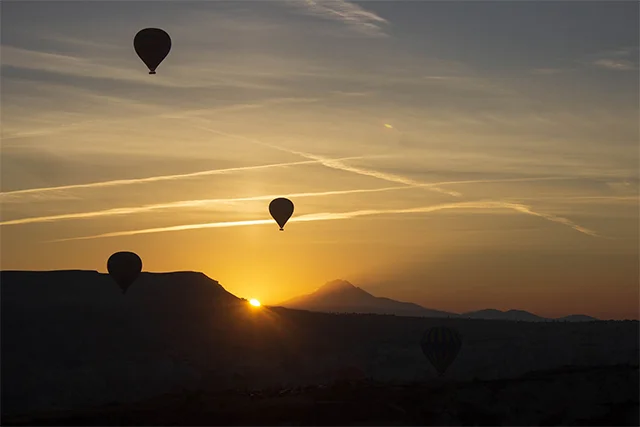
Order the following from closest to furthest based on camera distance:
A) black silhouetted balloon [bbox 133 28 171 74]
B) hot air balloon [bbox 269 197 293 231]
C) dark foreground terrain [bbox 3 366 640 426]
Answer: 1. dark foreground terrain [bbox 3 366 640 426]
2. black silhouetted balloon [bbox 133 28 171 74]
3. hot air balloon [bbox 269 197 293 231]

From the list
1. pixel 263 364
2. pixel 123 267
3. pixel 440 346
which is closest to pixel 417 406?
pixel 440 346

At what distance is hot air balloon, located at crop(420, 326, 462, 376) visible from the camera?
233ft

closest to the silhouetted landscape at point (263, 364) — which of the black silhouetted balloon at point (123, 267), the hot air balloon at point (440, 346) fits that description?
the hot air balloon at point (440, 346)

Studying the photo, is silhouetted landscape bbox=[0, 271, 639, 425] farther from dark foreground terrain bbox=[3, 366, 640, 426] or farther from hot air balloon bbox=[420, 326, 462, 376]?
hot air balloon bbox=[420, 326, 462, 376]

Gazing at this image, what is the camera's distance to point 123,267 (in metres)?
77.4

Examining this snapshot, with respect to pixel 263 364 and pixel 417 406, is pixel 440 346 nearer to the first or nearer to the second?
pixel 417 406

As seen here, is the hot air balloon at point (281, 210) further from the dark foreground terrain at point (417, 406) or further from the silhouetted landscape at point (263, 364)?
the dark foreground terrain at point (417, 406)

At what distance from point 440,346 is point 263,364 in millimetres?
26877

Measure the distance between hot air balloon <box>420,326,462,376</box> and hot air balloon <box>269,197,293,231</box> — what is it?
54.9 feet

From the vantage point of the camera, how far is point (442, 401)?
47.2 metres

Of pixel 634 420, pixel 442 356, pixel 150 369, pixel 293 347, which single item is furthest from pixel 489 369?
pixel 634 420

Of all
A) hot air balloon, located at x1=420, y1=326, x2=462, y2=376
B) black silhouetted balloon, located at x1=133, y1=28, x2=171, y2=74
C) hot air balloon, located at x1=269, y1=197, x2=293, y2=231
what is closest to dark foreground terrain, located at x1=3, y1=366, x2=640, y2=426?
hot air balloon, located at x1=420, y1=326, x2=462, y2=376

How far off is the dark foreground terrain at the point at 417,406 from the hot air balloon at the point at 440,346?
1883cm

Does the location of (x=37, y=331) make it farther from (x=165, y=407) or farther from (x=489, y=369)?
(x=165, y=407)
